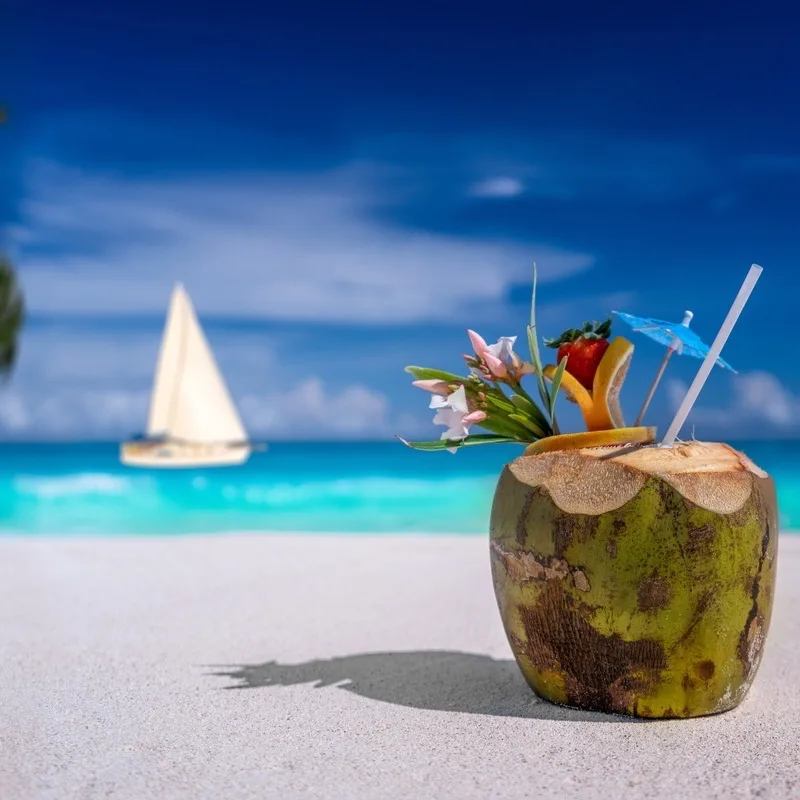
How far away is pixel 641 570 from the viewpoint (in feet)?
9.60

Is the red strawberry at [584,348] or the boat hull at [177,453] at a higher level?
the red strawberry at [584,348]

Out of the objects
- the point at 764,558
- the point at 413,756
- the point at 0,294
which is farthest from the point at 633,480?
the point at 0,294

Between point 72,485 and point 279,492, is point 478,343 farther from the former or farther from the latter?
point 72,485

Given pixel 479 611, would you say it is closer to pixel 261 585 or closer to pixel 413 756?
pixel 261 585

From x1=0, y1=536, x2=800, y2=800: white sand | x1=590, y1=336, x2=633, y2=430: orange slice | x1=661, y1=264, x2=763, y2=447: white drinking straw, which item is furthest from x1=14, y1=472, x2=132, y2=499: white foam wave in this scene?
x1=661, y1=264, x2=763, y2=447: white drinking straw

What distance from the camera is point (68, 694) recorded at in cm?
366

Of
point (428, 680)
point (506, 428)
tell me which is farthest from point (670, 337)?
point (428, 680)

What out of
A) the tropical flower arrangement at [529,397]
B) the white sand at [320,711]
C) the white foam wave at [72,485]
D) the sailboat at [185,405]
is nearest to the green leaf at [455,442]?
the tropical flower arrangement at [529,397]

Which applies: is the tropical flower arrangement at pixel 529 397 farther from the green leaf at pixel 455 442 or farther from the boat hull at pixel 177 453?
the boat hull at pixel 177 453

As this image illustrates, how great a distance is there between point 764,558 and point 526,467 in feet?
2.73

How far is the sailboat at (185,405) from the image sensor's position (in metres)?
24.3

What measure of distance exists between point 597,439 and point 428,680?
4.49ft

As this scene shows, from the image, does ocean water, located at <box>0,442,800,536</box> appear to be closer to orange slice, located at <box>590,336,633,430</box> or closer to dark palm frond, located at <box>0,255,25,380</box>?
dark palm frond, located at <box>0,255,25,380</box>

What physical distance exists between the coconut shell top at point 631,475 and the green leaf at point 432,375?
1.33 feet
